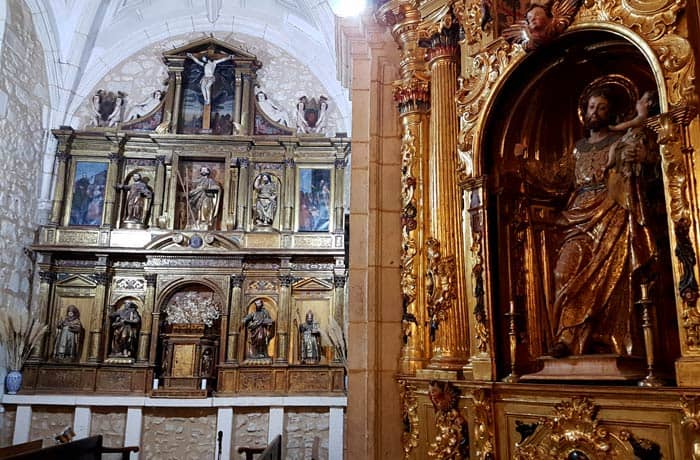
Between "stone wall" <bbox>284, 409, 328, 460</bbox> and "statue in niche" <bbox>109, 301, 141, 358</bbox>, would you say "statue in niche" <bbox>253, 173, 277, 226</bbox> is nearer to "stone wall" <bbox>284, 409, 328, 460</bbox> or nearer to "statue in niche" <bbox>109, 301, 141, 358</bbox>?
"statue in niche" <bbox>109, 301, 141, 358</bbox>

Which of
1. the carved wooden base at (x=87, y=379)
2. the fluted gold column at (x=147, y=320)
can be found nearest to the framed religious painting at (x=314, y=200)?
the fluted gold column at (x=147, y=320)

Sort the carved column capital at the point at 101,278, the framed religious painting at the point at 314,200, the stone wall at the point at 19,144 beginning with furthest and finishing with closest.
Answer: the framed religious painting at the point at 314,200
the carved column capital at the point at 101,278
the stone wall at the point at 19,144

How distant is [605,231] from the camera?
13.2ft

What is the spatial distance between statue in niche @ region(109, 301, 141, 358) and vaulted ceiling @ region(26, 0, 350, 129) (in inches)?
190

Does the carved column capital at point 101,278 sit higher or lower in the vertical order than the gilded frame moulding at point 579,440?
higher

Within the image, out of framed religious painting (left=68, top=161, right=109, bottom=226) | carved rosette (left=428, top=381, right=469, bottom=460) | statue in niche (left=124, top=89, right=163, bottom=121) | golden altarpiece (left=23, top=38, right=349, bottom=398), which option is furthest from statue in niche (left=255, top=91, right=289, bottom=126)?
carved rosette (left=428, top=381, right=469, bottom=460)

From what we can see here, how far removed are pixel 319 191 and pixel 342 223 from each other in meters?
0.99

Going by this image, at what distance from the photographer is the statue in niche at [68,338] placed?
12227 mm

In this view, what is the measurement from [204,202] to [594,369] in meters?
10.9

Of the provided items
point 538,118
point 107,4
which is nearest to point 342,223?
point 107,4

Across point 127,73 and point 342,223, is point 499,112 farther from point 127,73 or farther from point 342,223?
point 127,73

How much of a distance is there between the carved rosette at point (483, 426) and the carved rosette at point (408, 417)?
0.70 m

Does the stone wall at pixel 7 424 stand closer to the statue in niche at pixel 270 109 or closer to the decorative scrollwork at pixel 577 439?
the statue in niche at pixel 270 109

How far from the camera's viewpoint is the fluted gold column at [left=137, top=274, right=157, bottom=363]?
12.3 meters
